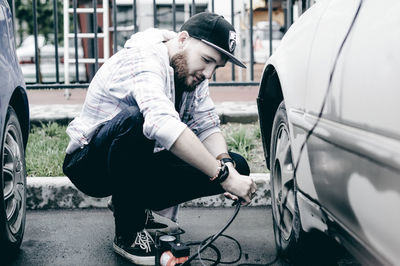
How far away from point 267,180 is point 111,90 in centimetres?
140

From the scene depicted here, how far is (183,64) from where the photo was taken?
2580 mm

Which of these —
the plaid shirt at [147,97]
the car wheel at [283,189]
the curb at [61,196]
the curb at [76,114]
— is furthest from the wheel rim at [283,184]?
the curb at [76,114]

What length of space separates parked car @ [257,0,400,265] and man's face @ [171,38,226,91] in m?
0.29

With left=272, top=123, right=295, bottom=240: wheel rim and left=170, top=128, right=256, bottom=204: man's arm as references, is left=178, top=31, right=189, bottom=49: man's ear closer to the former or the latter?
left=170, top=128, right=256, bottom=204: man's arm

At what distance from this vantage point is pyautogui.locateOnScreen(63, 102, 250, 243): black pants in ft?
8.51

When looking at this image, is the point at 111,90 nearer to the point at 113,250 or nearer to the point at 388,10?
the point at 113,250

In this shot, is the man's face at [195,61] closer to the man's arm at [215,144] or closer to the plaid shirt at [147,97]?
the plaid shirt at [147,97]

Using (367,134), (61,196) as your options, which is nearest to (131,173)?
(61,196)

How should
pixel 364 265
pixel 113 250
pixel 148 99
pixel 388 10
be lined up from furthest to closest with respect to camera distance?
pixel 113 250
pixel 148 99
pixel 364 265
pixel 388 10

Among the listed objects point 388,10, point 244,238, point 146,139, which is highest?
point 388,10

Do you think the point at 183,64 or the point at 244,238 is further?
the point at 244,238

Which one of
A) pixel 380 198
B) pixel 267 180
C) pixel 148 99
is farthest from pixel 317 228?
pixel 267 180

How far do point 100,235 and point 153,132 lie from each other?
1.04 metres

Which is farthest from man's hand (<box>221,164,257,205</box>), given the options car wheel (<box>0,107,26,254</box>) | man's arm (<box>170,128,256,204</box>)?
car wheel (<box>0,107,26,254</box>)
